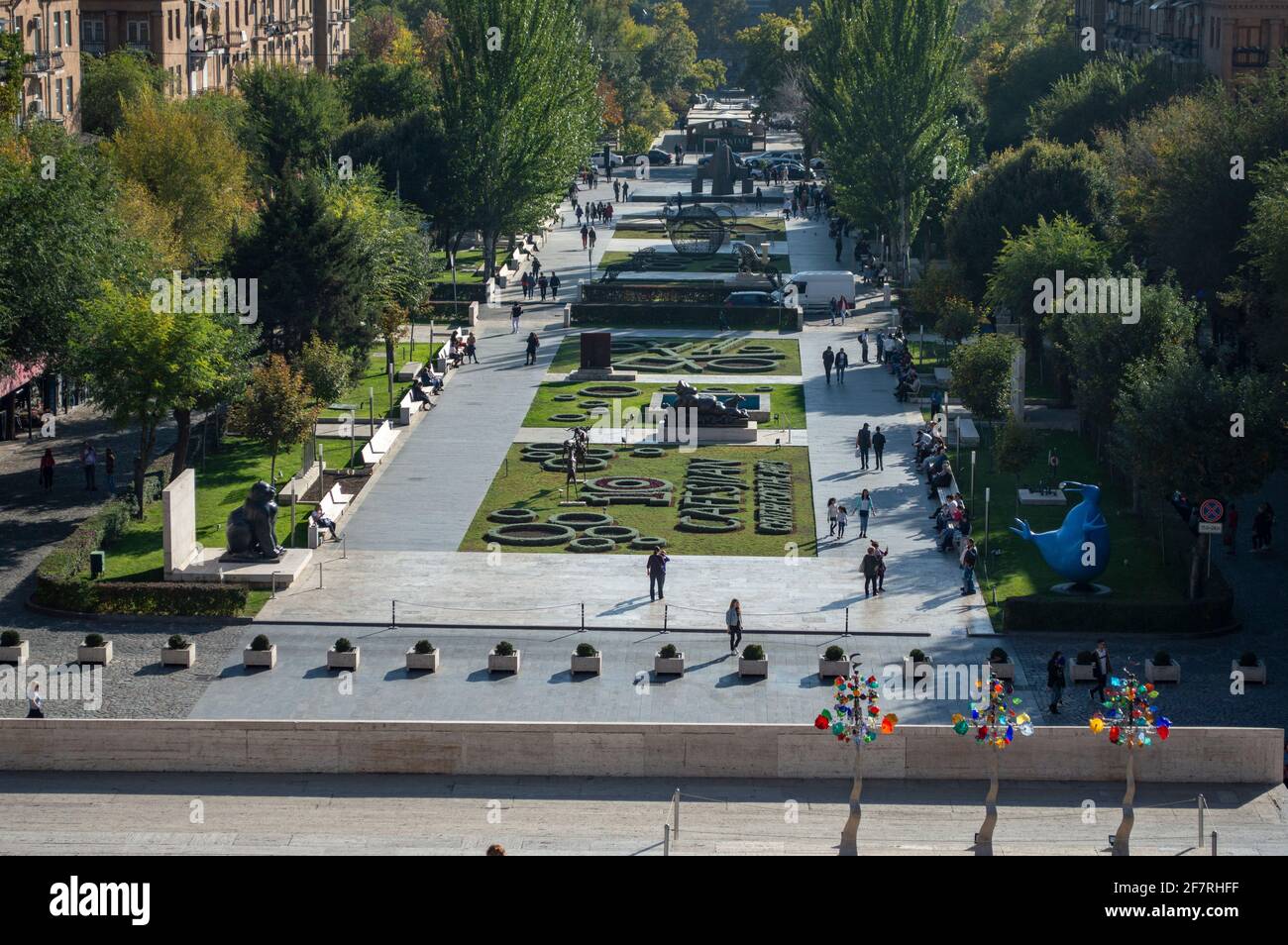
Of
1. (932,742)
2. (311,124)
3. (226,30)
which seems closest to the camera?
(932,742)

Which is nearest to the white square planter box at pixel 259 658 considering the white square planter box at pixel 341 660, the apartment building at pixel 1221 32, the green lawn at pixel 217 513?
the white square planter box at pixel 341 660

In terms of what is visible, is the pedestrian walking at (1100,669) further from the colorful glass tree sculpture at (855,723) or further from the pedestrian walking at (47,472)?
the pedestrian walking at (47,472)

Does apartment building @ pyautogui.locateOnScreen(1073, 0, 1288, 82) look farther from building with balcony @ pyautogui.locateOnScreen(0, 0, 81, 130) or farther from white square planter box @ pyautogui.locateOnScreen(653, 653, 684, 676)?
white square planter box @ pyautogui.locateOnScreen(653, 653, 684, 676)

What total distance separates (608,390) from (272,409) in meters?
17.8

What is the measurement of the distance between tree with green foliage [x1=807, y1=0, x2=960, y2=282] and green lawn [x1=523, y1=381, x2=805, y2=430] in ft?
71.5

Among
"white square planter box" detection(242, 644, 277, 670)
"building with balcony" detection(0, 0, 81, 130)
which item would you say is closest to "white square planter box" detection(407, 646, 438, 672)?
"white square planter box" detection(242, 644, 277, 670)

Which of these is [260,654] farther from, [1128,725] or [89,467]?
[1128,725]

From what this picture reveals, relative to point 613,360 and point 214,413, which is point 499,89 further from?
point 214,413

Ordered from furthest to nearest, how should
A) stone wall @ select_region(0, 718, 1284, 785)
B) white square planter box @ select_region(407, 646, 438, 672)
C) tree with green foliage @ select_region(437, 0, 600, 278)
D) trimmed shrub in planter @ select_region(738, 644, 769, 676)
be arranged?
1. tree with green foliage @ select_region(437, 0, 600, 278)
2. white square planter box @ select_region(407, 646, 438, 672)
3. trimmed shrub in planter @ select_region(738, 644, 769, 676)
4. stone wall @ select_region(0, 718, 1284, 785)

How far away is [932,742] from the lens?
36625mm

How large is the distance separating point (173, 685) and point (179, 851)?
994 centimetres

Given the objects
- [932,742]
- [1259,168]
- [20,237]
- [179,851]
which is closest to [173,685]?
[179,851]

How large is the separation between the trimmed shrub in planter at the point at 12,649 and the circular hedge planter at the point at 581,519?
1533cm

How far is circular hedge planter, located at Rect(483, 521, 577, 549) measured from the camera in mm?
53219
